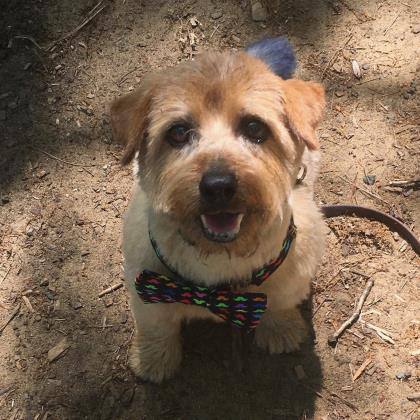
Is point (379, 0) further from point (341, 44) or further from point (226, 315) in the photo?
point (226, 315)

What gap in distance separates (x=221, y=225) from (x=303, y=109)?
63 cm

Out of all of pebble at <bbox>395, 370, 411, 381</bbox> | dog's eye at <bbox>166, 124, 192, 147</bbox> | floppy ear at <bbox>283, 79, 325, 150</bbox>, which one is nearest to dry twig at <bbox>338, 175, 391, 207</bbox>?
pebble at <bbox>395, 370, 411, 381</bbox>

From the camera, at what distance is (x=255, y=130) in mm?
2721

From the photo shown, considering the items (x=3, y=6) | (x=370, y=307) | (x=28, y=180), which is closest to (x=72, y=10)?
(x=3, y=6)

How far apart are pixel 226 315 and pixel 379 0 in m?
3.00

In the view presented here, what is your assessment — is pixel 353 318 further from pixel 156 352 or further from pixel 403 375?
pixel 156 352

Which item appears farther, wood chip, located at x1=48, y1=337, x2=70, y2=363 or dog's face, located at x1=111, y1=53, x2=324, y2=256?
wood chip, located at x1=48, y1=337, x2=70, y2=363

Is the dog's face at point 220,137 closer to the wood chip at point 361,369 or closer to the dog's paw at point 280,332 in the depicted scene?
the dog's paw at point 280,332

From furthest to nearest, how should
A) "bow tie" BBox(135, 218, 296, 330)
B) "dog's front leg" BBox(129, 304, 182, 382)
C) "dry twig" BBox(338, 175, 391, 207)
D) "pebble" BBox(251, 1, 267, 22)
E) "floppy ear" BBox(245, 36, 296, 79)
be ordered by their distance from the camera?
"pebble" BBox(251, 1, 267, 22)
"dry twig" BBox(338, 175, 391, 207)
"dog's front leg" BBox(129, 304, 182, 382)
"floppy ear" BBox(245, 36, 296, 79)
"bow tie" BBox(135, 218, 296, 330)

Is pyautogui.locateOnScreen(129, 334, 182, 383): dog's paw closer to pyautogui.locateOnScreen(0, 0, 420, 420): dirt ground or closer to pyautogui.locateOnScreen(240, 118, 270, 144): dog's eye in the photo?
pyautogui.locateOnScreen(0, 0, 420, 420): dirt ground

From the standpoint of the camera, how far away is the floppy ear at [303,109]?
8.80 feet

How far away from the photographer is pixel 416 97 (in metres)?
4.48

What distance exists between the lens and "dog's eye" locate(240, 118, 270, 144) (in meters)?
2.71

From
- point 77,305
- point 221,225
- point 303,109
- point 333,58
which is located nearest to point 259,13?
point 333,58
